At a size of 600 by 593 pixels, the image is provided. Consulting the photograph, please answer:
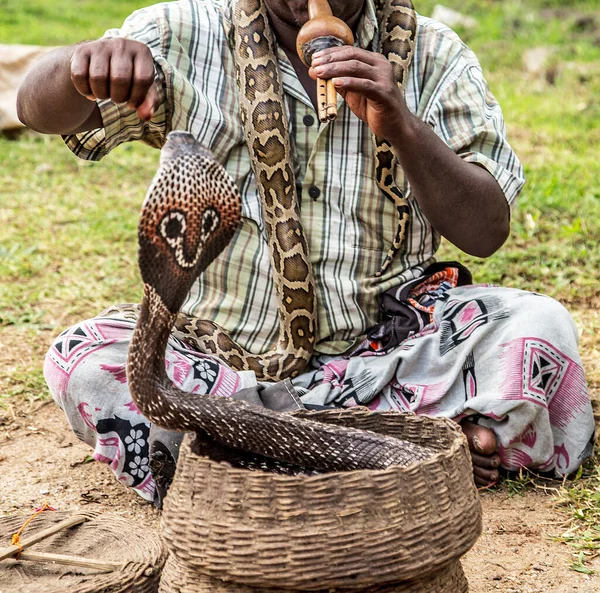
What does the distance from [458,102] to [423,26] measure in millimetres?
287

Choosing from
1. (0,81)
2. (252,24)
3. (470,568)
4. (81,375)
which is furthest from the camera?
(0,81)

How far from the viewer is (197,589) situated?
1711 mm

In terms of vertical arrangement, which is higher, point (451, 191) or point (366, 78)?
point (366, 78)

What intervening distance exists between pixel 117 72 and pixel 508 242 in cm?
303

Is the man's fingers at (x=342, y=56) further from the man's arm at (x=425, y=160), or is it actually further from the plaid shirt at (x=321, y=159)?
the plaid shirt at (x=321, y=159)

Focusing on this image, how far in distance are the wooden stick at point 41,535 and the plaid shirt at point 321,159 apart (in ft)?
3.23

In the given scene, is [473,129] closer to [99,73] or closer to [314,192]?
[314,192]

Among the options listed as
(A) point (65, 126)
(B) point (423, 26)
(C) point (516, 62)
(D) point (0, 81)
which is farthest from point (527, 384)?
(C) point (516, 62)

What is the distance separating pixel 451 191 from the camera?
2.69 meters

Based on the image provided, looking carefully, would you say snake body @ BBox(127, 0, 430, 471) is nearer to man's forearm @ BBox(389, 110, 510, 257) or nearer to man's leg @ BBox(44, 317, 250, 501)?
man's leg @ BBox(44, 317, 250, 501)

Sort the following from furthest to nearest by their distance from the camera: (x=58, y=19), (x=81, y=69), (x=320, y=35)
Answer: (x=58, y=19)
(x=320, y=35)
(x=81, y=69)

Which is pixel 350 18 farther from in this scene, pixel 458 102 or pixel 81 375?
pixel 81 375

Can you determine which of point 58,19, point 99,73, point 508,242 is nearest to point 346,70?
point 99,73

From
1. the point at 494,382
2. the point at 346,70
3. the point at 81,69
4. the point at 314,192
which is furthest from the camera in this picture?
the point at 314,192
